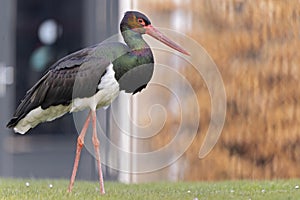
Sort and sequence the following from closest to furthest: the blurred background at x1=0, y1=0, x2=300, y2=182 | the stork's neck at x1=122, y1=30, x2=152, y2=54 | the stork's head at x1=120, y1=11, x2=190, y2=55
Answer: the stork's neck at x1=122, y1=30, x2=152, y2=54, the stork's head at x1=120, y1=11, x2=190, y2=55, the blurred background at x1=0, y1=0, x2=300, y2=182

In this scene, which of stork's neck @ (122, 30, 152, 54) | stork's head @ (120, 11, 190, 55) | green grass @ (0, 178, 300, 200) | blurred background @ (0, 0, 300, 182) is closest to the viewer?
green grass @ (0, 178, 300, 200)

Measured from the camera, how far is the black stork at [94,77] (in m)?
8.81

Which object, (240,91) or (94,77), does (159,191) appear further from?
(240,91)

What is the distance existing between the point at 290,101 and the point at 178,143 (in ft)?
4.59

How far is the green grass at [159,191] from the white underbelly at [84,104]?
24.8 inches

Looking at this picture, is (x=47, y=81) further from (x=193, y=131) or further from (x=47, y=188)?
(x=193, y=131)

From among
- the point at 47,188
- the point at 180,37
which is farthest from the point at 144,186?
the point at 180,37

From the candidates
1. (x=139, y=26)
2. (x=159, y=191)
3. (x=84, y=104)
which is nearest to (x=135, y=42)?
(x=139, y=26)

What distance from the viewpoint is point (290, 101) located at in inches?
481

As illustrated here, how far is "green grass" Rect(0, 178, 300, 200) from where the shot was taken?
8.79 meters

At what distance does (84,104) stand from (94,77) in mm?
325

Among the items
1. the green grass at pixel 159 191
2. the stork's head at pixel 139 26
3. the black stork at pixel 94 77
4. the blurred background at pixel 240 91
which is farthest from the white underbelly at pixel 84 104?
the blurred background at pixel 240 91

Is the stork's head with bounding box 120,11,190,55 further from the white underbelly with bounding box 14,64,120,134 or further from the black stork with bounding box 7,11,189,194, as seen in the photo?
the white underbelly with bounding box 14,64,120,134

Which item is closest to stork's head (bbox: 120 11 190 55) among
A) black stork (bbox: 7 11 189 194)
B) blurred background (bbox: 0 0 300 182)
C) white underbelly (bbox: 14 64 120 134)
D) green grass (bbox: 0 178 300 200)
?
black stork (bbox: 7 11 189 194)
